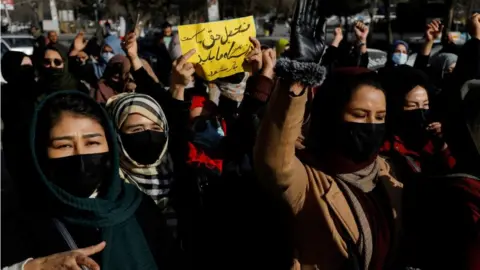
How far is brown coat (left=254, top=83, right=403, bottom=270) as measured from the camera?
1809 mm

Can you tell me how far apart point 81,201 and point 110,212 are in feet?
0.35

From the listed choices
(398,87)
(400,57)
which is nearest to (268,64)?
(398,87)

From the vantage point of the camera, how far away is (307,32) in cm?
174

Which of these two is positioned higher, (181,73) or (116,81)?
(181,73)

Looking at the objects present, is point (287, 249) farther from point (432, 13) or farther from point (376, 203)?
point (432, 13)

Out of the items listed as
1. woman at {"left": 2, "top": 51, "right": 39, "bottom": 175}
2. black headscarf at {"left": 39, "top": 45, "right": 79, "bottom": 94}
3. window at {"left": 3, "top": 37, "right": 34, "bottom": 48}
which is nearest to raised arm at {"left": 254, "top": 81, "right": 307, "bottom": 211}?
woman at {"left": 2, "top": 51, "right": 39, "bottom": 175}

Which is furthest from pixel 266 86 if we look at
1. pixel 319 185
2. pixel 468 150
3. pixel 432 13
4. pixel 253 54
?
pixel 432 13

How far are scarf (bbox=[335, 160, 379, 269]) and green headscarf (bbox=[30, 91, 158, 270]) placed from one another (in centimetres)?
73

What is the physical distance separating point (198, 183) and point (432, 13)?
57.4 feet

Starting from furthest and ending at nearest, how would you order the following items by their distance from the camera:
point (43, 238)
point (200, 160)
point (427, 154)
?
point (427, 154) < point (200, 160) < point (43, 238)

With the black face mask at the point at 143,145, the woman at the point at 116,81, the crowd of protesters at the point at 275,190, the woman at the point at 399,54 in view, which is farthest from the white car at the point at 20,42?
the crowd of protesters at the point at 275,190

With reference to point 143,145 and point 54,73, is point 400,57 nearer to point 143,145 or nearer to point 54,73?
point 54,73

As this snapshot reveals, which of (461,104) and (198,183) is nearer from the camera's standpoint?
(461,104)

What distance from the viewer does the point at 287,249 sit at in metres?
2.11
